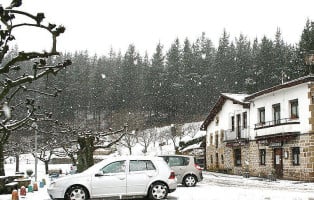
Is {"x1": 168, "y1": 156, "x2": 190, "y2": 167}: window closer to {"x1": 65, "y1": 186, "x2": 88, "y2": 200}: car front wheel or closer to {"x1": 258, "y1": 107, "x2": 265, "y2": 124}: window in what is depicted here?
{"x1": 65, "y1": 186, "x2": 88, "y2": 200}: car front wheel

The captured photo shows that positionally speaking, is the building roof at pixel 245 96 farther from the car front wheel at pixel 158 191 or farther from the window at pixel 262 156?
the car front wheel at pixel 158 191

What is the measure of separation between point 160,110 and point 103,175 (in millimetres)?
63853

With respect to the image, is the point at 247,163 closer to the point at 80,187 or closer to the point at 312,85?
the point at 312,85

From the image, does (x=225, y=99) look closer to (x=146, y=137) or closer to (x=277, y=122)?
(x=277, y=122)

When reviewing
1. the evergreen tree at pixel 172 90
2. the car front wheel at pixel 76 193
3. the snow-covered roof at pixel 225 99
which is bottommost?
the car front wheel at pixel 76 193

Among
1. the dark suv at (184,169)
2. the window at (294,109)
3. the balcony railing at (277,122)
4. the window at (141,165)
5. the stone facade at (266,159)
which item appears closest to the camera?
the window at (141,165)

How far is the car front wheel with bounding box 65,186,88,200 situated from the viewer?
1410cm

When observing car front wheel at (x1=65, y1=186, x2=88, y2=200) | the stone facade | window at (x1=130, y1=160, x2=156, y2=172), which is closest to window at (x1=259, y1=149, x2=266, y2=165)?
the stone facade

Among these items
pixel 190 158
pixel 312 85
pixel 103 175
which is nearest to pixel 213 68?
pixel 312 85

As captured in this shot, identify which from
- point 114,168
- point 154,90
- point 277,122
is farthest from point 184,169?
point 154,90

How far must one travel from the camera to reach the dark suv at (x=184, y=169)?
69.8ft

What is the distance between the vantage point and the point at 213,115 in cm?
4466

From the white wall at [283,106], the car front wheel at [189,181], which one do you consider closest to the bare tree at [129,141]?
the white wall at [283,106]

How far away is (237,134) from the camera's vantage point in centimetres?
3853
